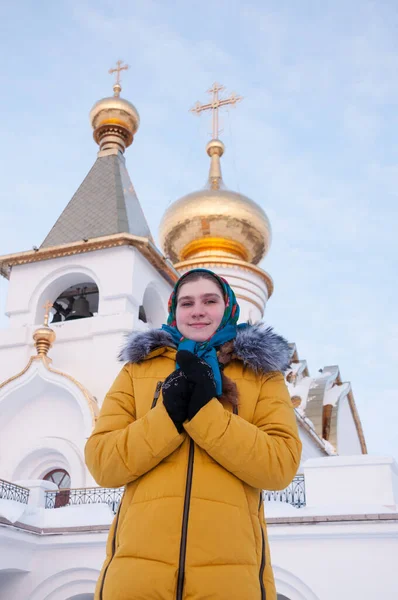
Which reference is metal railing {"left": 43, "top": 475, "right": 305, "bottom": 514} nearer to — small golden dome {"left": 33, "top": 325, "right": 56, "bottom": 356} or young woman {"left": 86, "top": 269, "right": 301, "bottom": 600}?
small golden dome {"left": 33, "top": 325, "right": 56, "bottom": 356}

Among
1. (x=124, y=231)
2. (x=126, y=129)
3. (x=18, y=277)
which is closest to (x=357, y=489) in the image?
(x=124, y=231)

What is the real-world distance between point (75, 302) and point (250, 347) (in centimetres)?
923

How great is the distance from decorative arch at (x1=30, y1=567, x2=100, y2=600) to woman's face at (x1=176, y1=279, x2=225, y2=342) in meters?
5.84

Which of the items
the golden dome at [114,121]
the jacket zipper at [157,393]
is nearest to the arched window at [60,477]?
the golden dome at [114,121]

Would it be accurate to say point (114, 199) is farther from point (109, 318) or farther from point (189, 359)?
point (189, 359)

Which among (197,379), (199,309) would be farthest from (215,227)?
(197,379)

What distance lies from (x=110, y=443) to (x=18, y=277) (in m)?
9.34

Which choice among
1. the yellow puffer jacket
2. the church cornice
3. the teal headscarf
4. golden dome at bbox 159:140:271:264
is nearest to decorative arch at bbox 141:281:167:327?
the church cornice

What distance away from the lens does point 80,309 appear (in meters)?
10.8

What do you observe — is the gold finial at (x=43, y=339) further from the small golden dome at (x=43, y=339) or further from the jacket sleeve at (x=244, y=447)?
the jacket sleeve at (x=244, y=447)

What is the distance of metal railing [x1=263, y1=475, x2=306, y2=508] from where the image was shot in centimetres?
696

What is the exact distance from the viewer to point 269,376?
2.04m

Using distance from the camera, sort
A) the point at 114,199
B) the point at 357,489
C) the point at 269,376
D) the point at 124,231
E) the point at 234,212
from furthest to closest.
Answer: the point at 234,212
the point at 114,199
the point at 124,231
the point at 357,489
the point at 269,376

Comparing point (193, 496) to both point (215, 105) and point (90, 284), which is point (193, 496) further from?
point (215, 105)
